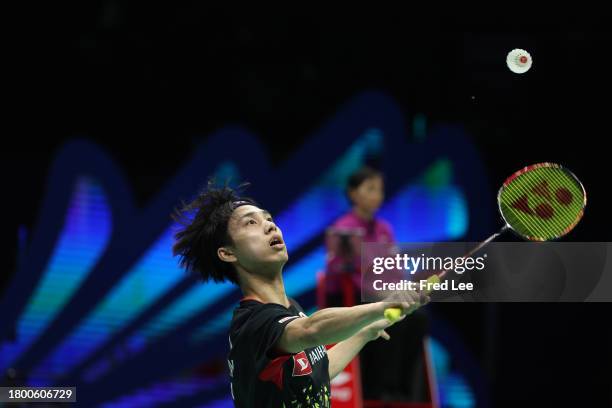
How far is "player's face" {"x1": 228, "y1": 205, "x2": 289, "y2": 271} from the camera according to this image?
3.74 meters

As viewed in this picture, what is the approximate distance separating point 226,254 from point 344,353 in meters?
0.63

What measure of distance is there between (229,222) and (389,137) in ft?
11.3

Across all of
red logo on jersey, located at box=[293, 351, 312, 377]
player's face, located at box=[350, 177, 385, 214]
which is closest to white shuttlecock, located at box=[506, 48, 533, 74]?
player's face, located at box=[350, 177, 385, 214]

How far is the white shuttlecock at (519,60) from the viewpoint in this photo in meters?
5.64

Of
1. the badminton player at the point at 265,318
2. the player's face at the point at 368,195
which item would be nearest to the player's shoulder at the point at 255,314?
the badminton player at the point at 265,318

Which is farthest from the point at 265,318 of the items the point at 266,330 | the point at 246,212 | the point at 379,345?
the point at 379,345

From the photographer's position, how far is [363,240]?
6.07 m

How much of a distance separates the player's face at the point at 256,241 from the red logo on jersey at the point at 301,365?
39 cm

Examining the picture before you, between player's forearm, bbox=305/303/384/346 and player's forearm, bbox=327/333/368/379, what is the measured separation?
2.54 feet

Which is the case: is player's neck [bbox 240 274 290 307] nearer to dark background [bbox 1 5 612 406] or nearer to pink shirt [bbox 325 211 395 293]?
pink shirt [bbox 325 211 395 293]

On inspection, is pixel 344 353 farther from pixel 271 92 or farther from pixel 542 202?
pixel 271 92

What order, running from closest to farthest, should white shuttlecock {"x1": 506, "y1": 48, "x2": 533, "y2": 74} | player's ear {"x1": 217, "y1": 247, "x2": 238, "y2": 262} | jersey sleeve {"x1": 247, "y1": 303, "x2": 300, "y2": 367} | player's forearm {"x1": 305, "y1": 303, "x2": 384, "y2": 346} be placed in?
player's forearm {"x1": 305, "y1": 303, "x2": 384, "y2": 346}
jersey sleeve {"x1": 247, "y1": 303, "x2": 300, "y2": 367}
player's ear {"x1": 217, "y1": 247, "x2": 238, "y2": 262}
white shuttlecock {"x1": 506, "y1": 48, "x2": 533, "y2": 74}

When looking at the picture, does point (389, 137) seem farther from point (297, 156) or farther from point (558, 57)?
point (558, 57)

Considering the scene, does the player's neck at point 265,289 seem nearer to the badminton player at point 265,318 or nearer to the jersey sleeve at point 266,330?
the badminton player at point 265,318
